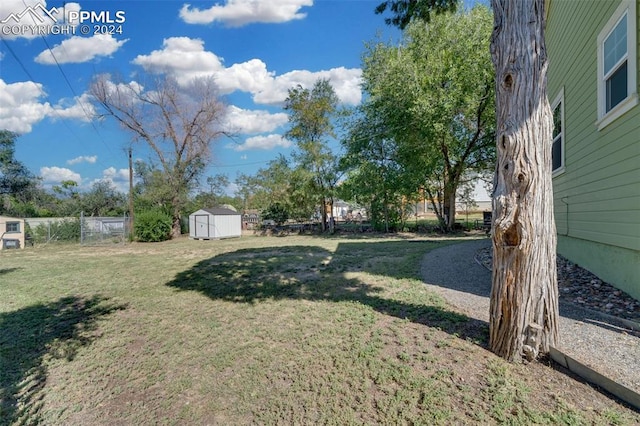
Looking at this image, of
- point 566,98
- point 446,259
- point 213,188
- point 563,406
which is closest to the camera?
point 563,406

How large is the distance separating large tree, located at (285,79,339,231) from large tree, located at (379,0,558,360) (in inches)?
609

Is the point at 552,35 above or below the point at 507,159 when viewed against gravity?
above

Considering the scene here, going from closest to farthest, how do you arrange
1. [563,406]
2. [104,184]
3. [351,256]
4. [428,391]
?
[563,406]
[428,391]
[351,256]
[104,184]

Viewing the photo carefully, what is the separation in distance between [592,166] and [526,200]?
355 cm

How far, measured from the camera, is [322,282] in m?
5.73

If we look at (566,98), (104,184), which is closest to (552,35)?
(566,98)

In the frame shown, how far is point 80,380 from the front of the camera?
2.95 m

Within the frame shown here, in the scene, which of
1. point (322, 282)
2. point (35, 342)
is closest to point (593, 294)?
point (322, 282)

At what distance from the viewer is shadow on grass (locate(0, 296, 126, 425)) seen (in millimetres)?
2645

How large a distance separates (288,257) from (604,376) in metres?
7.30

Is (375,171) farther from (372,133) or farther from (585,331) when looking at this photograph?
(585,331)

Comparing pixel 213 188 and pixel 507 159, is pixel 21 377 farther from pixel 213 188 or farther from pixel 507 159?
pixel 213 188

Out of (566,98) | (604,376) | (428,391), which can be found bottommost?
(428,391)

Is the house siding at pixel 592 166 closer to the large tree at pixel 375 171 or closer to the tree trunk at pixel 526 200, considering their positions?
the tree trunk at pixel 526 200
